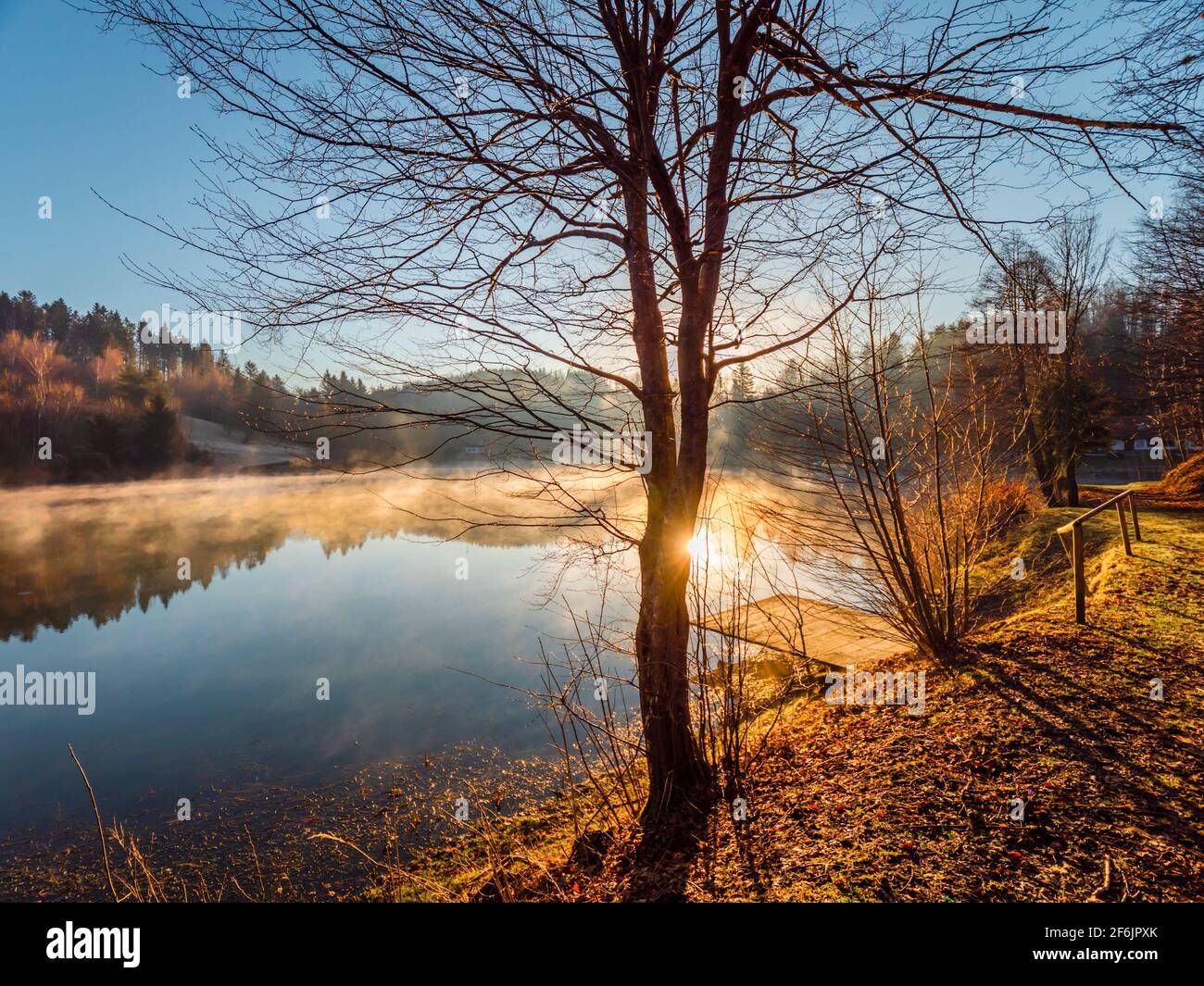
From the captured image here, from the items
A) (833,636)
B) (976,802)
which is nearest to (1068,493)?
(833,636)

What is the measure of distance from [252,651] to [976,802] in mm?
18985

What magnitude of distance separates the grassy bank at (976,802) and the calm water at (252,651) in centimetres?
217

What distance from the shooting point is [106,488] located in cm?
4712

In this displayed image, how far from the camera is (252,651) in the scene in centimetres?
1722

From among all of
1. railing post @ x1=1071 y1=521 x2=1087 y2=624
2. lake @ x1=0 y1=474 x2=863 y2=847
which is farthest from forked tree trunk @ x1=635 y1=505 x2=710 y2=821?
railing post @ x1=1071 y1=521 x2=1087 y2=624

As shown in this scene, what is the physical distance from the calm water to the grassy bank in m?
2.17

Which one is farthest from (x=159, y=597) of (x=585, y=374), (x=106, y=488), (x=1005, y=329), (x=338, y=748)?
(x=106, y=488)

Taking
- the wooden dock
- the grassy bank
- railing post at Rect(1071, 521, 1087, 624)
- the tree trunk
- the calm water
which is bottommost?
the calm water

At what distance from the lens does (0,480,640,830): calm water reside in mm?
10727

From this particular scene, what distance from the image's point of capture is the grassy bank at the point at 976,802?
2729mm

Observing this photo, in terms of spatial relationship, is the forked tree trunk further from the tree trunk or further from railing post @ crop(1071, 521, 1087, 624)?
the tree trunk

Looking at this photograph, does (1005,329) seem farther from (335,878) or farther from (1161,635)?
(335,878)

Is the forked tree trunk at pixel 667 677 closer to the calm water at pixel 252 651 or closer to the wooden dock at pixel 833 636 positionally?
the calm water at pixel 252 651

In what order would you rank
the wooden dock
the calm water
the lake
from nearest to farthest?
the lake < the wooden dock < the calm water
